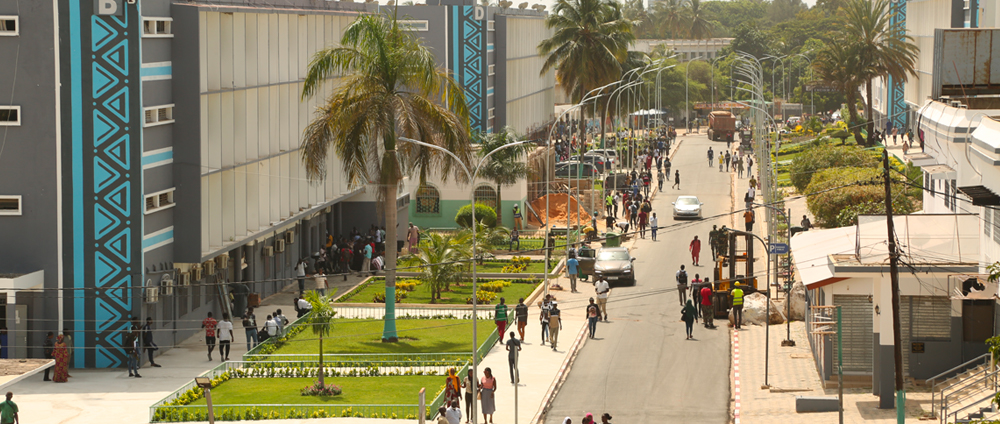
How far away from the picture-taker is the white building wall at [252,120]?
1367 inches

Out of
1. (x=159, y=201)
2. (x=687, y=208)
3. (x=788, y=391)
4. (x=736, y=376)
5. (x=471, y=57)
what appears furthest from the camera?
(x=471, y=57)

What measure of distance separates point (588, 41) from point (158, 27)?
4057cm

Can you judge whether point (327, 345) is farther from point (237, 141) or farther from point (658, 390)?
point (658, 390)

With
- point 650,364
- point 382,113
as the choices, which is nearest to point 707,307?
point 650,364

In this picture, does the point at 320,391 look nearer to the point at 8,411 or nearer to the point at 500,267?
the point at 8,411

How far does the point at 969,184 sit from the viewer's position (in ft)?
85.2

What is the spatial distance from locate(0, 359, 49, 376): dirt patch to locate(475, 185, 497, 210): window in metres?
37.5

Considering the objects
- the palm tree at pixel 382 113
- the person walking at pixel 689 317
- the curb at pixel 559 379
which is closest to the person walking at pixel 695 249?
the curb at pixel 559 379

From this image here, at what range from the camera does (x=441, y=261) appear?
40.2m

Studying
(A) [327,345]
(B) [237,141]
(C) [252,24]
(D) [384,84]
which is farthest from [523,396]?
(C) [252,24]

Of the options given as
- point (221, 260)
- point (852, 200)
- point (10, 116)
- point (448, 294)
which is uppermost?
point (10, 116)

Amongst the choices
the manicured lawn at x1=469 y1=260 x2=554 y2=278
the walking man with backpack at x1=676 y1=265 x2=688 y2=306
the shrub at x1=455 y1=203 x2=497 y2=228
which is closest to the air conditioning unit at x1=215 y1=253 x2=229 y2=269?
the manicured lawn at x1=469 y1=260 x2=554 y2=278

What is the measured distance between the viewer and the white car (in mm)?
58625

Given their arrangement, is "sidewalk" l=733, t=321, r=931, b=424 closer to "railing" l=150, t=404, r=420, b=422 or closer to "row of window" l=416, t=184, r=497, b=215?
"railing" l=150, t=404, r=420, b=422
